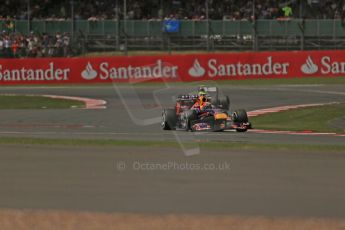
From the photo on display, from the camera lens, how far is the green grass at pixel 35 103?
89.5 ft

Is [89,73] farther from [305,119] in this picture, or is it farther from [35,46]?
[305,119]

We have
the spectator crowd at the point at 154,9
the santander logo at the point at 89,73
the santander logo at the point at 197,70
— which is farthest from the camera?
the spectator crowd at the point at 154,9

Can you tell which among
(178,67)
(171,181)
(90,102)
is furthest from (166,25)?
(171,181)

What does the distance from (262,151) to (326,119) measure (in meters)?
10.4

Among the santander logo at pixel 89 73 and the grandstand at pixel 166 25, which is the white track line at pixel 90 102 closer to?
the santander logo at pixel 89 73

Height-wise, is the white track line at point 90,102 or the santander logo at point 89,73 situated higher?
the santander logo at point 89,73

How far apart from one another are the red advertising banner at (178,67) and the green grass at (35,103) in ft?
17.1

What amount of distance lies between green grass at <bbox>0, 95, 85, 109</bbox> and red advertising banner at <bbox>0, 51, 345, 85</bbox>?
5.22m

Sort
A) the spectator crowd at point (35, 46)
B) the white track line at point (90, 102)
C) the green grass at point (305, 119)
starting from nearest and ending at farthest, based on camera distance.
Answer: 1. the green grass at point (305, 119)
2. the white track line at point (90, 102)
3. the spectator crowd at point (35, 46)

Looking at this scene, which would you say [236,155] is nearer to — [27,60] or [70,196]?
[70,196]

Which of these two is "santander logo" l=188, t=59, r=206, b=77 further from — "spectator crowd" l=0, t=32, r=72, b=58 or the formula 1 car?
the formula 1 car

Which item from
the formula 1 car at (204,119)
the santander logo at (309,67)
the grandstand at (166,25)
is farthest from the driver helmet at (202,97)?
the grandstand at (166,25)

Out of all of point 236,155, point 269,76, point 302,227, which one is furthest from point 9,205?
point 269,76

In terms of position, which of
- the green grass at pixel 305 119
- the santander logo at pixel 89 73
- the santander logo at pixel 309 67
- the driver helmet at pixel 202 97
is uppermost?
the driver helmet at pixel 202 97
